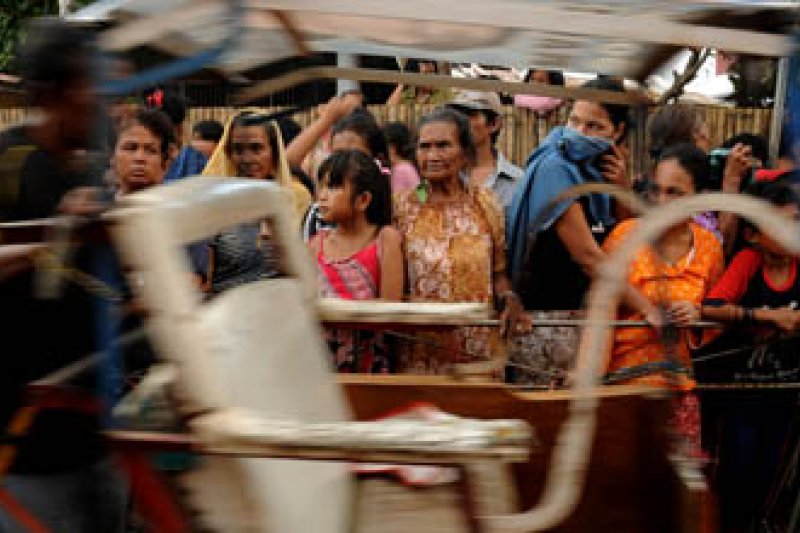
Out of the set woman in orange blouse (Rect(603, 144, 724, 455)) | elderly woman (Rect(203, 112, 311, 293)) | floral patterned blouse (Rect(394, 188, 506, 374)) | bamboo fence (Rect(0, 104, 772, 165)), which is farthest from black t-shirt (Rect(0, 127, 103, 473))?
bamboo fence (Rect(0, 104, 772, 165))

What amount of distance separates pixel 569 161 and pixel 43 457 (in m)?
2.45

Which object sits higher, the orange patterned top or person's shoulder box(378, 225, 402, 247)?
person's shoulder box(378, 225, 402, 247)

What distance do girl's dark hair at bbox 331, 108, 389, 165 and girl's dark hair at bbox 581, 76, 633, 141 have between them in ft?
5.31

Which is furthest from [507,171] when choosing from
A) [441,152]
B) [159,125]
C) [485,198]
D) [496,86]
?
[496,86]

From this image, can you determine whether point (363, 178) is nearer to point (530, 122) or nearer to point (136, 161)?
point (136, 161)

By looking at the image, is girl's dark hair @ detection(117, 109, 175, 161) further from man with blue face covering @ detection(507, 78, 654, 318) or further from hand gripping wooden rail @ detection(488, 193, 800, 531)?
hand gripping wooden rail @ detection(488, 193, 800, 531)

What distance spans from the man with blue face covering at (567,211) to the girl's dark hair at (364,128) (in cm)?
139

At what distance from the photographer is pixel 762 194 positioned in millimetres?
4148

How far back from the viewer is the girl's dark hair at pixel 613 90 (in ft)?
12.7

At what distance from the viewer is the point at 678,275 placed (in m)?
4.54

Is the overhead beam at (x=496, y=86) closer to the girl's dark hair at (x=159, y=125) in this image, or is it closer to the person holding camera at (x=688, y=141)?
the girl's dark hair at (x=159, y=125)

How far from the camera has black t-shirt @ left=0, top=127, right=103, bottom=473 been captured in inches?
106

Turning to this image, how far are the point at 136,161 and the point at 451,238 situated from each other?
3.85 ft

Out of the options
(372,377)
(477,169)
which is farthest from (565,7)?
(477,169)
